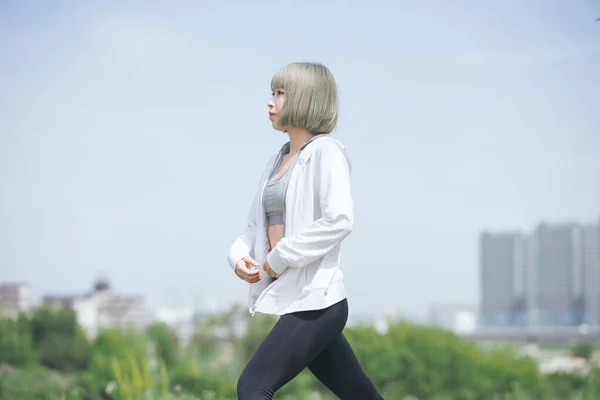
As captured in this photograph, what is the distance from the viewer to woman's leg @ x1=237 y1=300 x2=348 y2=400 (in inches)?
82.9

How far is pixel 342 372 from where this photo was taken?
2.31 m

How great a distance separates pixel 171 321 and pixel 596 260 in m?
83.0

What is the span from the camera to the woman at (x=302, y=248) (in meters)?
2.11

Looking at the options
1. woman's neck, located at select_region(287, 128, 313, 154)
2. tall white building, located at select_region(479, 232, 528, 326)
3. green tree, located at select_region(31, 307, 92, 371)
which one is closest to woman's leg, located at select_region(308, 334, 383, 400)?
woman's neck, located at select_region(287, 128, 313, 154)

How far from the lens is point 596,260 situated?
85.6 meters

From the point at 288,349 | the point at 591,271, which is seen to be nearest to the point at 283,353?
the point at 288,349

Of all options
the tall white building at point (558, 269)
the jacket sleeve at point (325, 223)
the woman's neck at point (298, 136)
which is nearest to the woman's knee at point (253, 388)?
→ the jacket sleeve at point (325, 223)

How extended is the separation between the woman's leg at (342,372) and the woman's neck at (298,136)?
0.55m

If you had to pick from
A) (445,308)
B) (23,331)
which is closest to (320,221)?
(23,331)

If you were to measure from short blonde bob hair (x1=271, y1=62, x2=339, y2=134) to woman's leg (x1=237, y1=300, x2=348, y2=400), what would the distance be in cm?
53

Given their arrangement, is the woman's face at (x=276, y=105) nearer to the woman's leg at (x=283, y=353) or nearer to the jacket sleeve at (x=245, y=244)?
the jacket sleeve at (x=245, y=244)

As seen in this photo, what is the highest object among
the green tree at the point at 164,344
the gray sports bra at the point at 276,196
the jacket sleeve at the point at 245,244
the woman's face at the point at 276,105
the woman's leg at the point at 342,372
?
the woman's face at the point at 276,105

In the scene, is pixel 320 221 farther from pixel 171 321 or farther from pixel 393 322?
pixel 171 321

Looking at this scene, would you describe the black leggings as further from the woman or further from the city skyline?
the city skyline
